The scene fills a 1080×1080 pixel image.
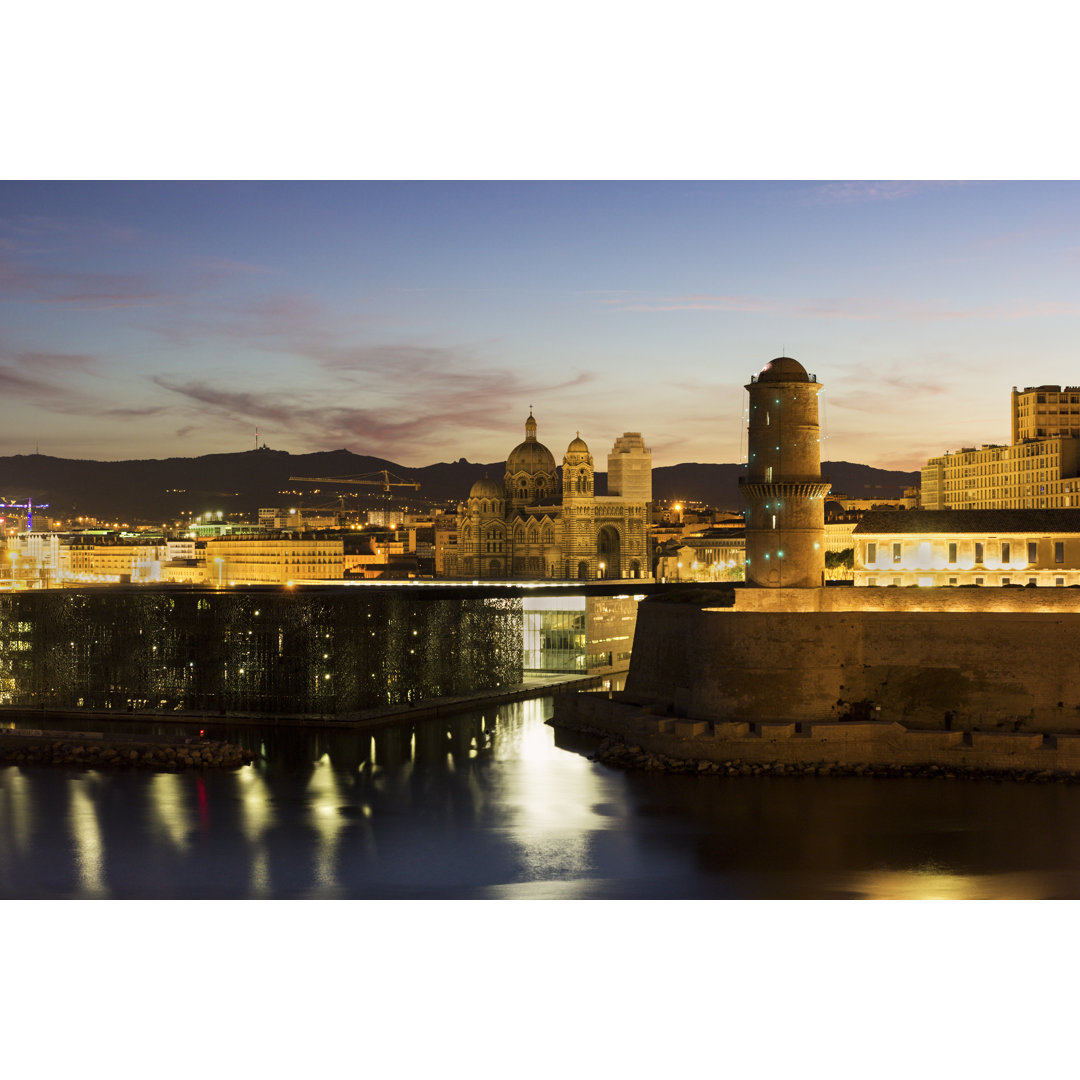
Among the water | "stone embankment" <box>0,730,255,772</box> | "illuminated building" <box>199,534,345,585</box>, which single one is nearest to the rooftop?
the water

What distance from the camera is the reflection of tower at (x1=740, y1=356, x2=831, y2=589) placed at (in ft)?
102

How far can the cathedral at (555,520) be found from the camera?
83625mm

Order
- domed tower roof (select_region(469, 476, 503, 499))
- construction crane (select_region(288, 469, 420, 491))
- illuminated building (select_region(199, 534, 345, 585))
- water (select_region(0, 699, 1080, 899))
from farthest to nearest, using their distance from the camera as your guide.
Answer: construction crane (select_region(288, 469, 420, 491))
illuminated building (select_region(199, 534, 345, 585))
domed tower roof (select_region(469, 476, 503, 499))
water (select_region(0, 699, 1080, 899))

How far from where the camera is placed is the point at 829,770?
1096 inches

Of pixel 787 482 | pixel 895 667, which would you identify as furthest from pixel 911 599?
pixel 787 482

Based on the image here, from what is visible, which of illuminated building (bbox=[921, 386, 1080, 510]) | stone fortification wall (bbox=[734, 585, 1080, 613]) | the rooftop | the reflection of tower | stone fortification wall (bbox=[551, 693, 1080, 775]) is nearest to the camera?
stone fortification wall (bbox=[551, 693, 1080, 775])

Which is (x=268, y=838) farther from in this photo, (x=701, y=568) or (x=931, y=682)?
(x=701, y=568)

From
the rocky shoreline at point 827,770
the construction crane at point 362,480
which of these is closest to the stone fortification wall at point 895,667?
the rocky shoreline at point 827,770

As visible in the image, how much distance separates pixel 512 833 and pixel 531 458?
216 ft

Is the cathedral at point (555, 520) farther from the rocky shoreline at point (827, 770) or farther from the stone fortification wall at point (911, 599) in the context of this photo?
the rocky shoreline at point (827, 770)

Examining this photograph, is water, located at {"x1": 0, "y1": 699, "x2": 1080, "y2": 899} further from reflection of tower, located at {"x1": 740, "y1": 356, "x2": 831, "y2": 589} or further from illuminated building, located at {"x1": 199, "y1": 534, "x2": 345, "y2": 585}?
illuminated building, located at {"x1": 199, "y1": 534, "x2": 345, "y2": 585}

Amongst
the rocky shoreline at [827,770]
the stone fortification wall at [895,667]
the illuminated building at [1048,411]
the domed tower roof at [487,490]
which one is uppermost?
the illuminated building at [1048,411]

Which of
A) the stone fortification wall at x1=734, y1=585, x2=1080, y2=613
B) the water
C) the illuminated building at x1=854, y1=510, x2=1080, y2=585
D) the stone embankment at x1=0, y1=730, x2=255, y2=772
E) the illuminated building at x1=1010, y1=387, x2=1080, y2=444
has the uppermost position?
the illuminated building at x1=1010, y1=387, x2=1080, y2=444

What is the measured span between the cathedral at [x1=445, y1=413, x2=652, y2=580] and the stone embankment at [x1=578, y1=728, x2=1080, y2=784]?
5206cm
